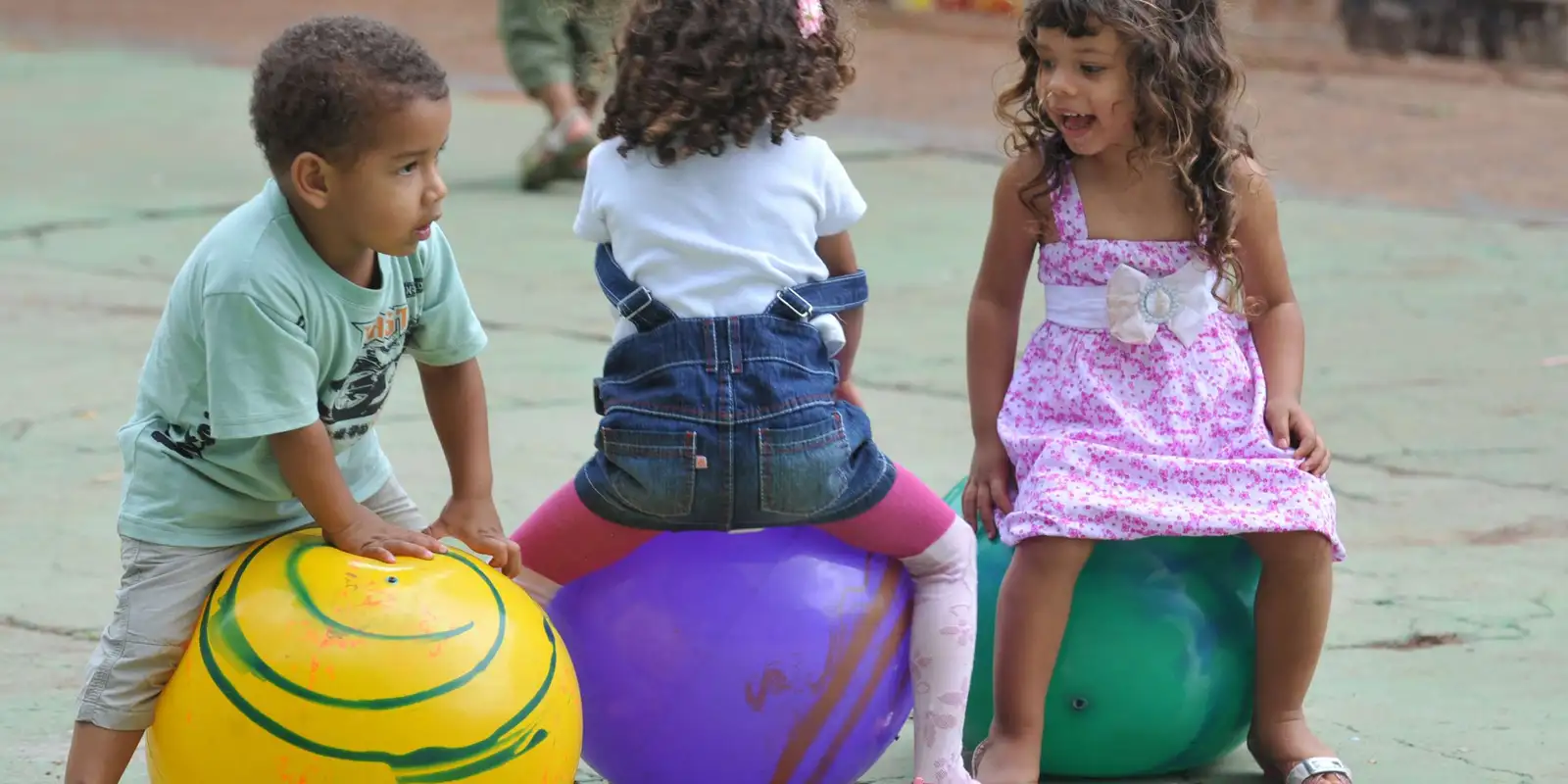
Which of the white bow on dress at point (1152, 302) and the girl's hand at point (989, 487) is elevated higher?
the white bow on dress at point (1152, 302)

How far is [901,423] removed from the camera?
562cm

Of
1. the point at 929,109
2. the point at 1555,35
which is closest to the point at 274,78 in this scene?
the point at 929,109

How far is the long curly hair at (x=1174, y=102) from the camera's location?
334cm

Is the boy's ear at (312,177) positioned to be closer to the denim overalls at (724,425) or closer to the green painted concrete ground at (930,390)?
the denim overalls at (724,425)

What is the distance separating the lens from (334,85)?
2.79 meters

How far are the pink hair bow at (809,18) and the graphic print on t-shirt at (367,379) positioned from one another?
737 mm

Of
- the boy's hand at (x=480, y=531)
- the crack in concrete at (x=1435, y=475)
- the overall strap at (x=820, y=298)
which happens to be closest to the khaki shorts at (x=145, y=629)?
the boy's hand at (x=480, y=531)

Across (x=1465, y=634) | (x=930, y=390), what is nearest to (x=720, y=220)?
(x=1465, y=634)

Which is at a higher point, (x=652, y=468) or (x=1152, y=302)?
(x=1152, y=302)

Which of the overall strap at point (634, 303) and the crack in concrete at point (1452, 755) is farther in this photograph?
the crack in concrete at point (1452, 755)

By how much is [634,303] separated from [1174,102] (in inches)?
39.2

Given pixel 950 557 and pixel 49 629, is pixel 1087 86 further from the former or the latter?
pixel 49 629

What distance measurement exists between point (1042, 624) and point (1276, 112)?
856cm

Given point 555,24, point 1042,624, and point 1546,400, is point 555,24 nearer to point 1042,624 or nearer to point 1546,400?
point 1546,400
